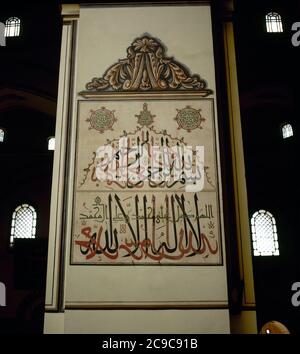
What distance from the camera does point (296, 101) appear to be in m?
4.02

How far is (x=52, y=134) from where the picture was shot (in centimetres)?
889

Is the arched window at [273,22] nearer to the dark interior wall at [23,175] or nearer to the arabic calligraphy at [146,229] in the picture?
the dark interior wall at [23,175]

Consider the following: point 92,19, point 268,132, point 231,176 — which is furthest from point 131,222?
point 268,132

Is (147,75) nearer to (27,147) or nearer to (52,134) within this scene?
(52,134)

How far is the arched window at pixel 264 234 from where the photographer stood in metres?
8.67

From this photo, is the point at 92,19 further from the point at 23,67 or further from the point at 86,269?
the point at 23,67

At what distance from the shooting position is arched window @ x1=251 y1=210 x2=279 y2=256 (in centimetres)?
867

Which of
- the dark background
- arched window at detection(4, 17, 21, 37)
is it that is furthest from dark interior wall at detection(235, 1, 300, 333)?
arched window at detection(4, 17, 21, 37)

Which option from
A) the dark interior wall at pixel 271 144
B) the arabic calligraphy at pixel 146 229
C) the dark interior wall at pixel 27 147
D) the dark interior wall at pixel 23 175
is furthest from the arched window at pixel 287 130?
the arabic calligraphy at pixel 146 229

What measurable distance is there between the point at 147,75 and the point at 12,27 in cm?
475

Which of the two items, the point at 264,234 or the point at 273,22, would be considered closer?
the point at 273,22

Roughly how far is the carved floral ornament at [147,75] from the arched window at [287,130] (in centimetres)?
594

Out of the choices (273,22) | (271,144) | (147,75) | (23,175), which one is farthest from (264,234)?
(147,75)
